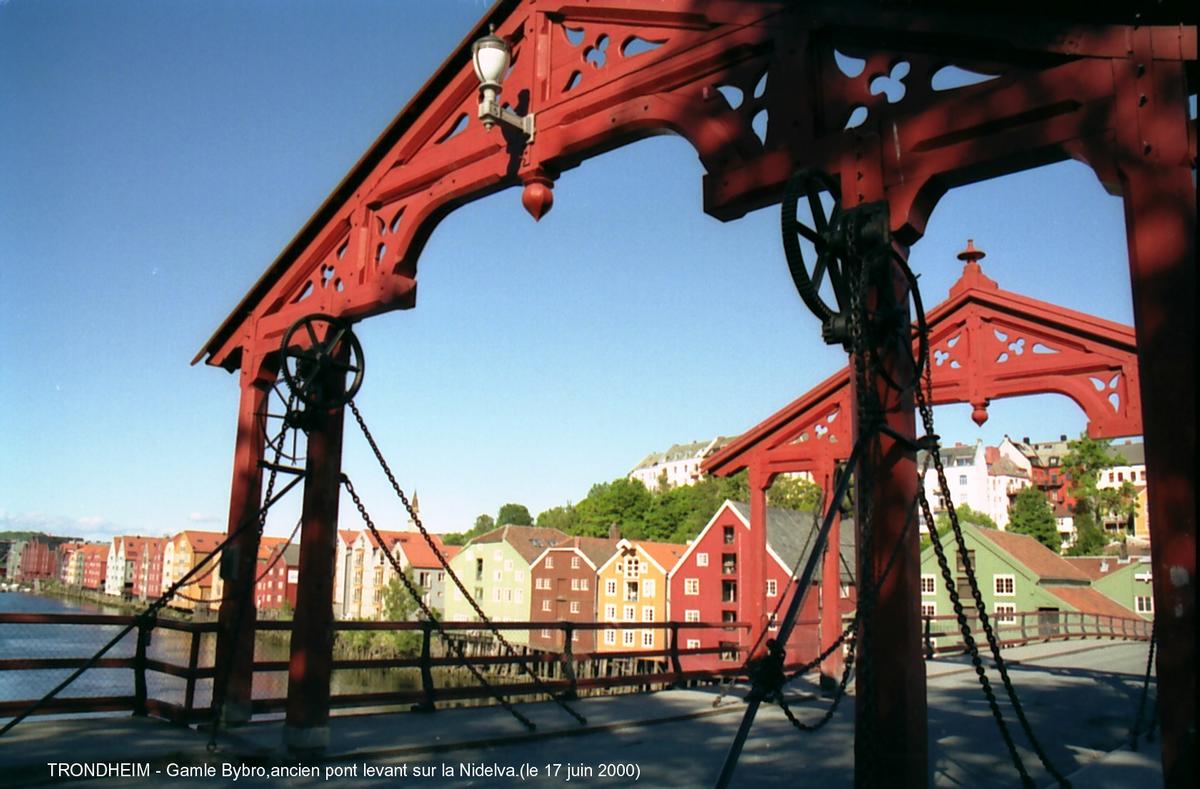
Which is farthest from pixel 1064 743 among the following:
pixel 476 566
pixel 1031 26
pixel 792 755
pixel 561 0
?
pixel 476 566

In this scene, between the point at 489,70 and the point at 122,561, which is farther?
the point at 122,561

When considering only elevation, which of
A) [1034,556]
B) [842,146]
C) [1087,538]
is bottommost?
[1034,556]

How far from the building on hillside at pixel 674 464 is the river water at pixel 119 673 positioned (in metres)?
95.7

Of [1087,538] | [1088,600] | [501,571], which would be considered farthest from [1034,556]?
[1087,538]

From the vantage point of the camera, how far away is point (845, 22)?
4812mm

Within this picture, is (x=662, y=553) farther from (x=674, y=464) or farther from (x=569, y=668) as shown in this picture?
(x=674, y=464)

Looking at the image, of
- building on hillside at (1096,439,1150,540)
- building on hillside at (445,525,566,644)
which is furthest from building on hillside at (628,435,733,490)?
building on hillside at (445,525,566,644)

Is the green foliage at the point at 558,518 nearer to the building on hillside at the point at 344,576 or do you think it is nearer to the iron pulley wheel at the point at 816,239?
the building on hillside at the point at 344,576

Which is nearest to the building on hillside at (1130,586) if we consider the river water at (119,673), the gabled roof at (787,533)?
the gabled roof at (787,533)

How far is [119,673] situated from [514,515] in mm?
123365

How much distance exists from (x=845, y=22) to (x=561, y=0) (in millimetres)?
2365

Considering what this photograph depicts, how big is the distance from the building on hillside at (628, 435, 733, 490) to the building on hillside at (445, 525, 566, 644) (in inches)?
3351

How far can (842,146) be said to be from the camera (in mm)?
4773

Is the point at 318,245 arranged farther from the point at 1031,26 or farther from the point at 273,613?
the point at 273,613
